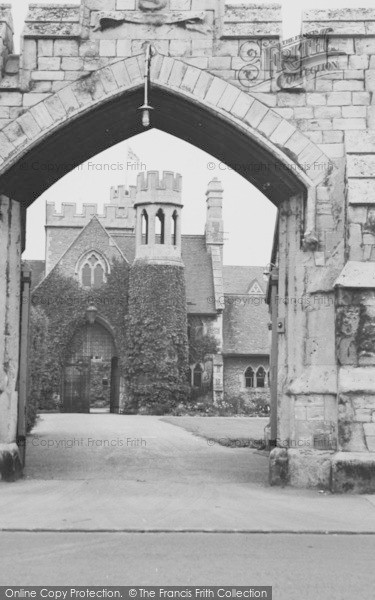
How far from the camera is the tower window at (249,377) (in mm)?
44969

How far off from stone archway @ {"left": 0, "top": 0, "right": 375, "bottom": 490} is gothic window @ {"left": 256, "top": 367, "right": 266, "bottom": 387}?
32962mm

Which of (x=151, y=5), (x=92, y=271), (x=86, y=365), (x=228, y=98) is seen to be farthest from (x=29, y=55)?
(x=92, y=271)

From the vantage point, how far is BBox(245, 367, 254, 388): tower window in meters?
45.0

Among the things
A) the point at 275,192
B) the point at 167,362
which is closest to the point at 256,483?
the point at 275,192

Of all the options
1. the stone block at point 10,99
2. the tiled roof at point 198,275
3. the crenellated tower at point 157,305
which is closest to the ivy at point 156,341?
the crenellated tower at point 157,305

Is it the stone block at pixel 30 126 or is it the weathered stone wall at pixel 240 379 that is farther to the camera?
the weathered stone wall at pixel 240 379

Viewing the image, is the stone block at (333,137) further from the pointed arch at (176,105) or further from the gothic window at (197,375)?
the gothic window at (197,375)

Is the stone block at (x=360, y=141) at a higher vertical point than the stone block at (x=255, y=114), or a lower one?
lower

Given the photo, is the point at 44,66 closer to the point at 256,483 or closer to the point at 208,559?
the point at 256,483

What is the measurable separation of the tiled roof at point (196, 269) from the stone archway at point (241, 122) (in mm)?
31958

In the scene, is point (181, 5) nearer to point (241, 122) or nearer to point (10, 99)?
point (241, 122)

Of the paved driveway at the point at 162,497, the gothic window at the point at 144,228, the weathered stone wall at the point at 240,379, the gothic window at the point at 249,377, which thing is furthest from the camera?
the gothic window at the point at 249,377

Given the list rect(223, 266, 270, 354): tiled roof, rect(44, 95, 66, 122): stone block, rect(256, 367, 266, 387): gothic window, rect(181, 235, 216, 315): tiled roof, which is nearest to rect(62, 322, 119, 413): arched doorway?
rect(181, 235, 216, 315): tiled roof

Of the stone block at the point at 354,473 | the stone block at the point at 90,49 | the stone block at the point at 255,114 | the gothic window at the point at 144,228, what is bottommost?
the stone block at the point at 354,473
